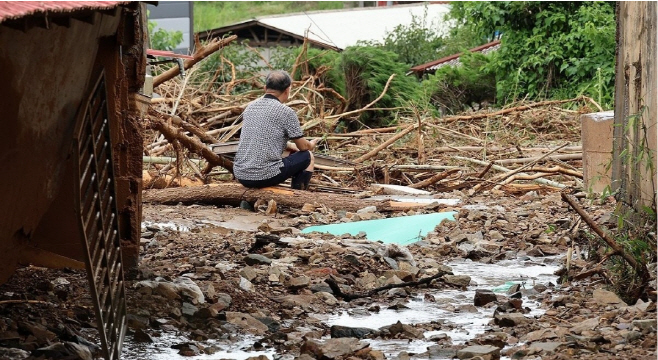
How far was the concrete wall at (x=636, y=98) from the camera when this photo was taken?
190 inches

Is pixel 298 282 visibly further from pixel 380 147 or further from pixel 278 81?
pixel 380 147

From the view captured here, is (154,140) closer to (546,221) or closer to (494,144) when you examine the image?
(494,144)

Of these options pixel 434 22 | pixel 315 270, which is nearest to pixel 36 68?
pixel 315 270

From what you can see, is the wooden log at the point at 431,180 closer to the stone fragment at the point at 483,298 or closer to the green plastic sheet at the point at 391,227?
the green plastic sheet at the point at 391,227

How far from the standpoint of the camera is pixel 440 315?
5.12 m

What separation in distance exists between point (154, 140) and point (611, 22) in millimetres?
10829

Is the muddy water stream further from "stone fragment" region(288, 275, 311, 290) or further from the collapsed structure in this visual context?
"stone fragment" region(288, 275, 311, 290)

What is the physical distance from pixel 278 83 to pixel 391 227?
2326mm

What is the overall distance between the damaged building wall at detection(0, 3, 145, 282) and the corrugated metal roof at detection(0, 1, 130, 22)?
46mm

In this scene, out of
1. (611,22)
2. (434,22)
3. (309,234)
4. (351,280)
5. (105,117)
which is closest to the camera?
(105,117)

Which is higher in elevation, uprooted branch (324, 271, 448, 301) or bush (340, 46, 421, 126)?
bush (340, 46, 421, 126)

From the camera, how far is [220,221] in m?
8.63

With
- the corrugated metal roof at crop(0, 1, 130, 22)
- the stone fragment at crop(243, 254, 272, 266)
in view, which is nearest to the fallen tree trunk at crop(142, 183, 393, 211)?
the stone fragment at crop(243, 254, 272, 266)

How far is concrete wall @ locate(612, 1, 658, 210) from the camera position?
15.8ft
